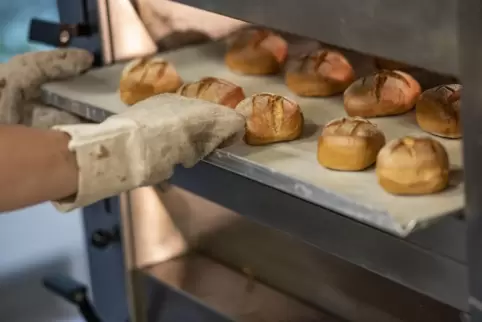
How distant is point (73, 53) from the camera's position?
1.40 metres

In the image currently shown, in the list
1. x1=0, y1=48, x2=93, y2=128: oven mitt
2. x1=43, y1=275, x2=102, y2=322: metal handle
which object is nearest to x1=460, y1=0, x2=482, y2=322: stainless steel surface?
x1=0, y1=48, x2=93, y2=128: oven mitt

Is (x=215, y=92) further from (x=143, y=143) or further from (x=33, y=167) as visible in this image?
(x=33, y=167)

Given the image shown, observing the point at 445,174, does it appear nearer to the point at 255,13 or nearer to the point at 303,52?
the point at 255,13

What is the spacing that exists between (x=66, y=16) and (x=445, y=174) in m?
0.85

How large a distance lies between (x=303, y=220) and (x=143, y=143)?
0.75ft

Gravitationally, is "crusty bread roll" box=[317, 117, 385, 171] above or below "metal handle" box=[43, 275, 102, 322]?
above

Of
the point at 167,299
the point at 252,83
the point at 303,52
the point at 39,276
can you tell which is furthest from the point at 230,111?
the point at 39,276

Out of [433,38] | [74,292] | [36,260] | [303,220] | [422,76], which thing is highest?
[433,38]

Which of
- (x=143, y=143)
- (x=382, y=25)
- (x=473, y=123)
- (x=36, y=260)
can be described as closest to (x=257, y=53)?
(x=143, y=143)

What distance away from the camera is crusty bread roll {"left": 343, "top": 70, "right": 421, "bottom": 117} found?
110 cm

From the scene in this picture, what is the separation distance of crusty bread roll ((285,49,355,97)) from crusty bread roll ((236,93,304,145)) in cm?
13

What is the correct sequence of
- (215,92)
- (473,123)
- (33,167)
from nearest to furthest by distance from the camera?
(473,123), (33,167), (215,92)

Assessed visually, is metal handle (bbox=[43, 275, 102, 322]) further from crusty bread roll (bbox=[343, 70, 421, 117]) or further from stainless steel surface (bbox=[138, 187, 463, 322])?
crusty bread roll (bbox=[343, 70, 421, 117])

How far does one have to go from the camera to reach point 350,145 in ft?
Result: 3.11
